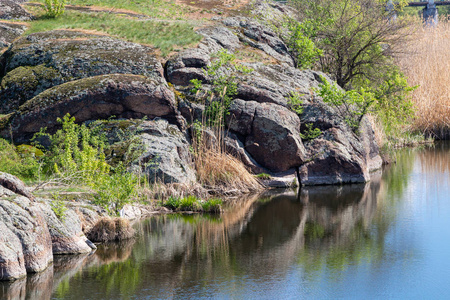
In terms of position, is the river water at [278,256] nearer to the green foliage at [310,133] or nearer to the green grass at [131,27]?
the green foliage at [310,133]

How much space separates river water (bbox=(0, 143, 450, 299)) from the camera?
8.78m

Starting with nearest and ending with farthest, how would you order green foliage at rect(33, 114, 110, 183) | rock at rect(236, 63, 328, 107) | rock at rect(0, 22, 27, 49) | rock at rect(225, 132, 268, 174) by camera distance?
green foliage at rect(33, 114, 110, 183), rock at rect(225, 132, 268, 174), rock at rect(236, 63, 328, 107), rock at rect(0, 22, 27, 49)

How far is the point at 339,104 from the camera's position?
1872 centimetres

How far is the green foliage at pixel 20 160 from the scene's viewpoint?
13844 mm

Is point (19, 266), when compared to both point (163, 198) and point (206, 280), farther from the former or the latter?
point (163, 198)

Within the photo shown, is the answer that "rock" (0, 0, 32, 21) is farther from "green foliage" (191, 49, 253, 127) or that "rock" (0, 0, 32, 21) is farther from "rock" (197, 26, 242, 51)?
"green foliage" (191, 49, 253, 127)

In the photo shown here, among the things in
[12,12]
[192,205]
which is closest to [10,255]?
[192,205]

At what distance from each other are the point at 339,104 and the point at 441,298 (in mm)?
10877

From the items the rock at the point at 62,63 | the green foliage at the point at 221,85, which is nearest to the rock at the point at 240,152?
the green foliage at the point at 221,85

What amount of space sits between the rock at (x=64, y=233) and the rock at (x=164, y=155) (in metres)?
3.94

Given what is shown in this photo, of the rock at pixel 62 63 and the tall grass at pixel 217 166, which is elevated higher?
the rock at pixel 62 63

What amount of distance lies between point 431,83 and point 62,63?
641 inches

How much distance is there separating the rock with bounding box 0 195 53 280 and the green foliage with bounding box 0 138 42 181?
3.23 metres

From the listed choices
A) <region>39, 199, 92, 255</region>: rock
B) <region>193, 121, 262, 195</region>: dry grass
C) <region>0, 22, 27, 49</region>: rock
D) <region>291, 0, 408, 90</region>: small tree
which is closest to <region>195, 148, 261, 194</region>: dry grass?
<region>193, 121, 262, 195</region>: dry grass
